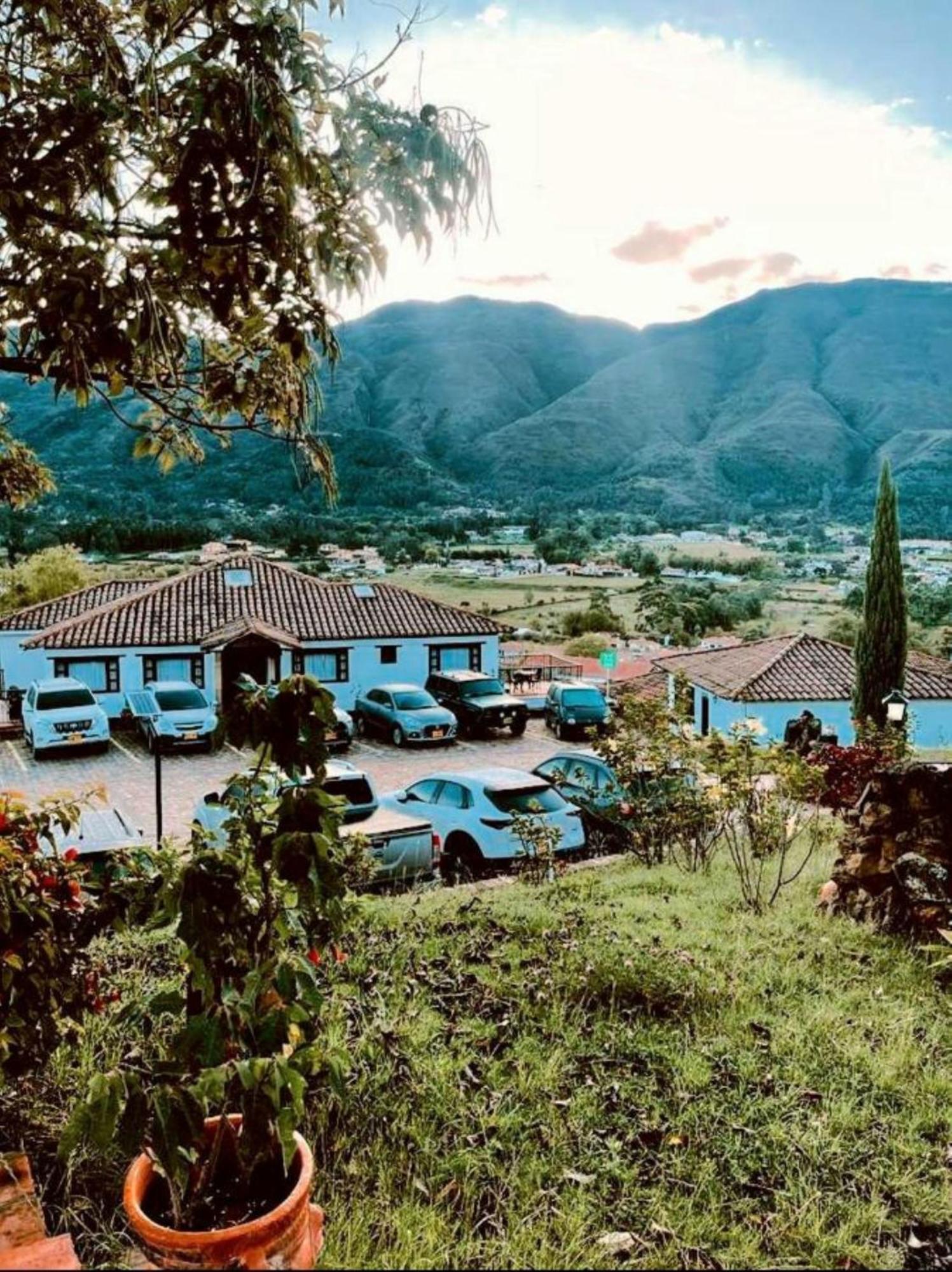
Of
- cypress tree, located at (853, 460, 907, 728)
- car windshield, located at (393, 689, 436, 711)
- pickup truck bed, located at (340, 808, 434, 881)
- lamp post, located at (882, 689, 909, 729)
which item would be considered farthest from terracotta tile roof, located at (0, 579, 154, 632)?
lamp post, located at (882, 689, 909, 729)

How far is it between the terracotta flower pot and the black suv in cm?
2010

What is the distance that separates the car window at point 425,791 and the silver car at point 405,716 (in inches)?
403

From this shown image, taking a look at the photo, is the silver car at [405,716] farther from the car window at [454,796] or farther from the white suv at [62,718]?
the car window at [454,796]

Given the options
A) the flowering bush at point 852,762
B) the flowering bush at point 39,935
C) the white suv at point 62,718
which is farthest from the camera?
the white suv at point 62,718

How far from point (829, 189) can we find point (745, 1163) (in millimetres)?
9732

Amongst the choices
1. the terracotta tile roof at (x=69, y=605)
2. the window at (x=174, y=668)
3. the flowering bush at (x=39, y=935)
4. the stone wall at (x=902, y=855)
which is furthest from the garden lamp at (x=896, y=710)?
the terracotta tile roof at (x=69, y=605)

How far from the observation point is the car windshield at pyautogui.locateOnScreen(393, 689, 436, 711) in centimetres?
2195

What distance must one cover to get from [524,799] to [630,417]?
73328 mm

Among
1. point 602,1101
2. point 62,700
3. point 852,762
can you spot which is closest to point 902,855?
point 852,762

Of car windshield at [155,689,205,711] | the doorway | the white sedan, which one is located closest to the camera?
the white sedan

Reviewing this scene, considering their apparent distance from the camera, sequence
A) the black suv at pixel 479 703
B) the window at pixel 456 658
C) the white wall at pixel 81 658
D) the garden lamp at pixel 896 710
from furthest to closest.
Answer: the window at pixel 456 658, the black suv at pixel 479 703, the white wall at pixel 81 658, the garden lamp at pixel 896 710

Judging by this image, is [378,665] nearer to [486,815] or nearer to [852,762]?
[486,815]

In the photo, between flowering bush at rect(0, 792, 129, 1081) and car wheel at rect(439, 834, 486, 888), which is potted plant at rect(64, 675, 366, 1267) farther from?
car wheel at rect(439, 834, 486, 888)

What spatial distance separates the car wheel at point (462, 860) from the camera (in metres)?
9.87
